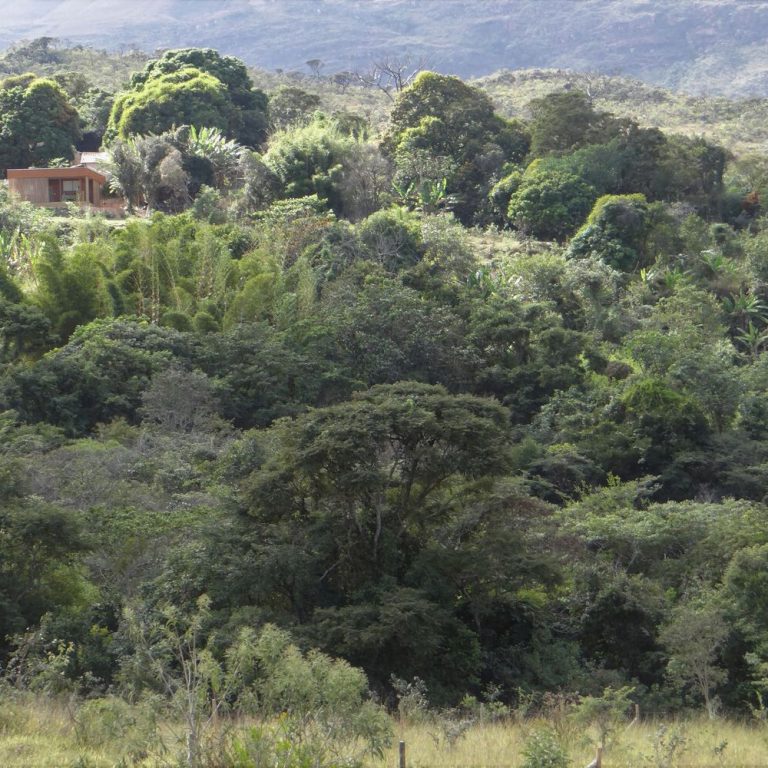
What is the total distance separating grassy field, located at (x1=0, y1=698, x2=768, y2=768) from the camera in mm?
7684

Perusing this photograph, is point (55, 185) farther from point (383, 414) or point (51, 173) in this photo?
point (383, 414)

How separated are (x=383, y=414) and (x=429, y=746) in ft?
20.9

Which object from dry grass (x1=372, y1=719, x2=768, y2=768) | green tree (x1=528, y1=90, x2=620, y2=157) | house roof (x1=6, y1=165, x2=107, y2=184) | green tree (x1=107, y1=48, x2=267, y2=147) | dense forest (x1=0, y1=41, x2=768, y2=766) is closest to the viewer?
dry grass (x1=372, y1=719, x2=768, y2=768)

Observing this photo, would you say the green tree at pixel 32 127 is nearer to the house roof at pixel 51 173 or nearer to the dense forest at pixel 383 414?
the dense forest at pixel 383 414

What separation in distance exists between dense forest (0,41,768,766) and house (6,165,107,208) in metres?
2.10

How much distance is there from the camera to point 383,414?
1443cm

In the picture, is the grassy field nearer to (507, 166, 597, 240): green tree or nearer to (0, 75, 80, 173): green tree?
(507, 166, 597, 240): green tree

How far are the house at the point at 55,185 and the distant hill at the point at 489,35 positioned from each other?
112512mm

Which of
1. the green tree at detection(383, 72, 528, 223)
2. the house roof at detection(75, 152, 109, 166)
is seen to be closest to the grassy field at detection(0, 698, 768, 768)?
the green tree at detection(383, 72, 528, 223)

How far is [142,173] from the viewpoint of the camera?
39375 mm

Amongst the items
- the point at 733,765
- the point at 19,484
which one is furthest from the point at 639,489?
the point at 733,765

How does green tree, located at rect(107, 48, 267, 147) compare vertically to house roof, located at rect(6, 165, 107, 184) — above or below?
above

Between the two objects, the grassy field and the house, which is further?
the house

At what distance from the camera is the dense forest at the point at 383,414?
13.2m
